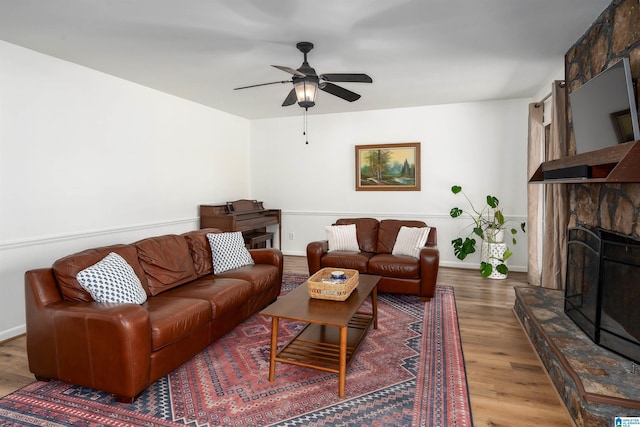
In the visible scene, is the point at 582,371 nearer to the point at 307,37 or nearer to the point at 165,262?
the point at 307,37

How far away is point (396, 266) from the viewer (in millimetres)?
4059

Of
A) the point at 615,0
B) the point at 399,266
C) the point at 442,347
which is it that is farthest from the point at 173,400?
the point at 615,0

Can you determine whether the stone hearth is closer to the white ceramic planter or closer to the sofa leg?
the white ceramic planter

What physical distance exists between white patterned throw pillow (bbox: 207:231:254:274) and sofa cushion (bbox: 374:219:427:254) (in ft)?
5.70

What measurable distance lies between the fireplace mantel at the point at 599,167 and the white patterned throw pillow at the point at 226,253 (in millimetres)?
2970

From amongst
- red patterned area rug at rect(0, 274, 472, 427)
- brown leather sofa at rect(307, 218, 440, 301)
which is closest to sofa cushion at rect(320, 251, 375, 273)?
brown leather sofa at rect(307, 218, 440, 301)

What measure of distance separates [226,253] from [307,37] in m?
2.21

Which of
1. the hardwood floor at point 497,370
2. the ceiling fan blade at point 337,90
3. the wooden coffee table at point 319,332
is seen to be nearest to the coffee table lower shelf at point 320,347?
the wooden coffee table at point 319,332

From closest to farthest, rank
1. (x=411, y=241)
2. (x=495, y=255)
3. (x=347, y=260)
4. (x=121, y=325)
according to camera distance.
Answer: (x=121, y=325), (x=347, y=260), (x=411, y=241), (x=495, y=255)

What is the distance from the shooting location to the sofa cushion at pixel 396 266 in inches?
158

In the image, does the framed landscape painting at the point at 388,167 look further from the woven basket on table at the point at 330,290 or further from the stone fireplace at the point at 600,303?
the woven basket on table at the point at 330,290

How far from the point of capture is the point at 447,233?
18.7ft

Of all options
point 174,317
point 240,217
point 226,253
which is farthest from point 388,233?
point 174,317

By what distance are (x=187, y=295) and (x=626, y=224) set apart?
318 centimetres
